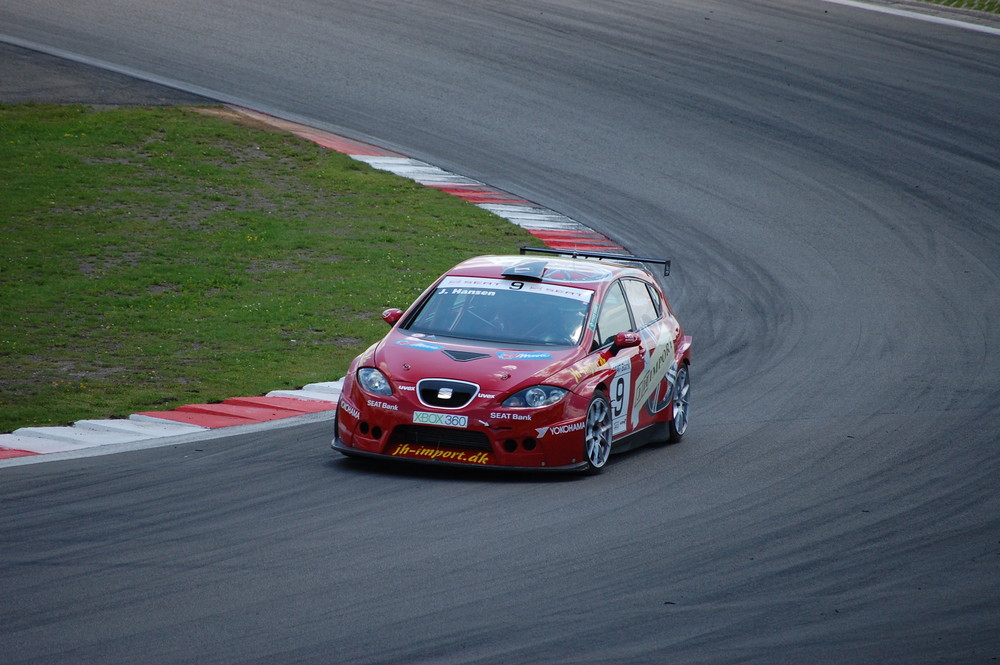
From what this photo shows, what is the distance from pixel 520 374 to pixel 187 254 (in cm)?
926

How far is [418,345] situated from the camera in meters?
9.31

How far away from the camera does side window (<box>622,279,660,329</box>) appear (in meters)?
10.6

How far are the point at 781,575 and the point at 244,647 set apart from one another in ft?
9.81

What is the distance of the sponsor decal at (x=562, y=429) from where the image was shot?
8719 millimetres

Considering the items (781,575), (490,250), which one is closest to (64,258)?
(490,250)

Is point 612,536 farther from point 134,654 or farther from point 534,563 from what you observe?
point 134,654

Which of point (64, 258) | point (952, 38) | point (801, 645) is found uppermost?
point (952, 38)

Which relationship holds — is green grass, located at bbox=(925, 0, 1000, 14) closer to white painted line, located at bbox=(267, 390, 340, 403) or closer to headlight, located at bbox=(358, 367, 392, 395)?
white painted line, located at bbox=(267, 390, 340, 403)

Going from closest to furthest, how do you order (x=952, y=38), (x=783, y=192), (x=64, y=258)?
1. (x=64, y=258)
2. (x=783, y=192)
3. (x=952, y=38)

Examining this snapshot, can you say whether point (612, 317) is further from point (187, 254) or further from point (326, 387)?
point (187, 254)

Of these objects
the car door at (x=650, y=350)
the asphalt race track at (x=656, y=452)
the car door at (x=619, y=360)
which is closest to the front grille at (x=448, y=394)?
the asphalt race track at (x=656, y=452)

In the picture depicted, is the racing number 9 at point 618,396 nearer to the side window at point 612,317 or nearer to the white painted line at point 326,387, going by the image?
the side window at point 612,317

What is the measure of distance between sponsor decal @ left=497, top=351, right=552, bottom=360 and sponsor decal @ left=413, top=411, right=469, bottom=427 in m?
0.65

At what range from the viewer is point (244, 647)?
A: 543 cm
